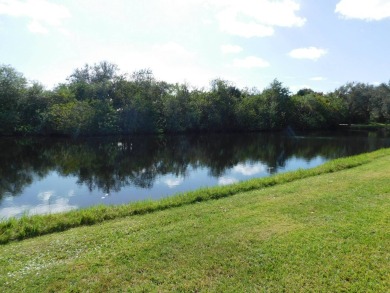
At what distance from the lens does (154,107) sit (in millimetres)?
51250

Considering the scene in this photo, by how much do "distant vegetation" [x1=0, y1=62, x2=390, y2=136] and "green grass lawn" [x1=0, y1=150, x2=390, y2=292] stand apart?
4035cm

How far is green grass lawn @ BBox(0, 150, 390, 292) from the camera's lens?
4.70 meters

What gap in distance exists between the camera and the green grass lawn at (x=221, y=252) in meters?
4.70

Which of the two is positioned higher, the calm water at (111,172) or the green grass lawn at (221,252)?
the green grass lawn at (221,252)

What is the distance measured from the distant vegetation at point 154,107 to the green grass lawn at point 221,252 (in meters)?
40.4

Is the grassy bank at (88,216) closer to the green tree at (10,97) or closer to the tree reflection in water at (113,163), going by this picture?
the tree reflection in water at (113,163)

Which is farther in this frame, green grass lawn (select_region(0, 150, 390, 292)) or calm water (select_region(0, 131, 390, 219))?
calm water (select_region(0, 131, 390, 219))

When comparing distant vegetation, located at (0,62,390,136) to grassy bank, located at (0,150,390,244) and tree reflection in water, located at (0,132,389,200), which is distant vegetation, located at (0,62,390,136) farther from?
grassy bank, located at (0,150,390,244)

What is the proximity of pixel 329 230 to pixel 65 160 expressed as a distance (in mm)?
24402

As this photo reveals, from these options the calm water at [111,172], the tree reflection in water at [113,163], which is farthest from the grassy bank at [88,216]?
the tree reflection in water at [113,163]

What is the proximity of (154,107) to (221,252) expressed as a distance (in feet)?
154

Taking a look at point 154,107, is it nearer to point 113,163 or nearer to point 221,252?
point 113,163

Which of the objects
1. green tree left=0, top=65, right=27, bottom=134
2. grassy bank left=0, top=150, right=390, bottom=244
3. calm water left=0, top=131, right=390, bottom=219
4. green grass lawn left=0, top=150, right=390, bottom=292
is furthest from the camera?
green tree left=0, top=65, right=27, bottom=134

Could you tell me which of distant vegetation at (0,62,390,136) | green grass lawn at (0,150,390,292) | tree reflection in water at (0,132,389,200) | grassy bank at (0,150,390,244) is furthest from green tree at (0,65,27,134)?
green grass lawn at (0,150,390,292)
